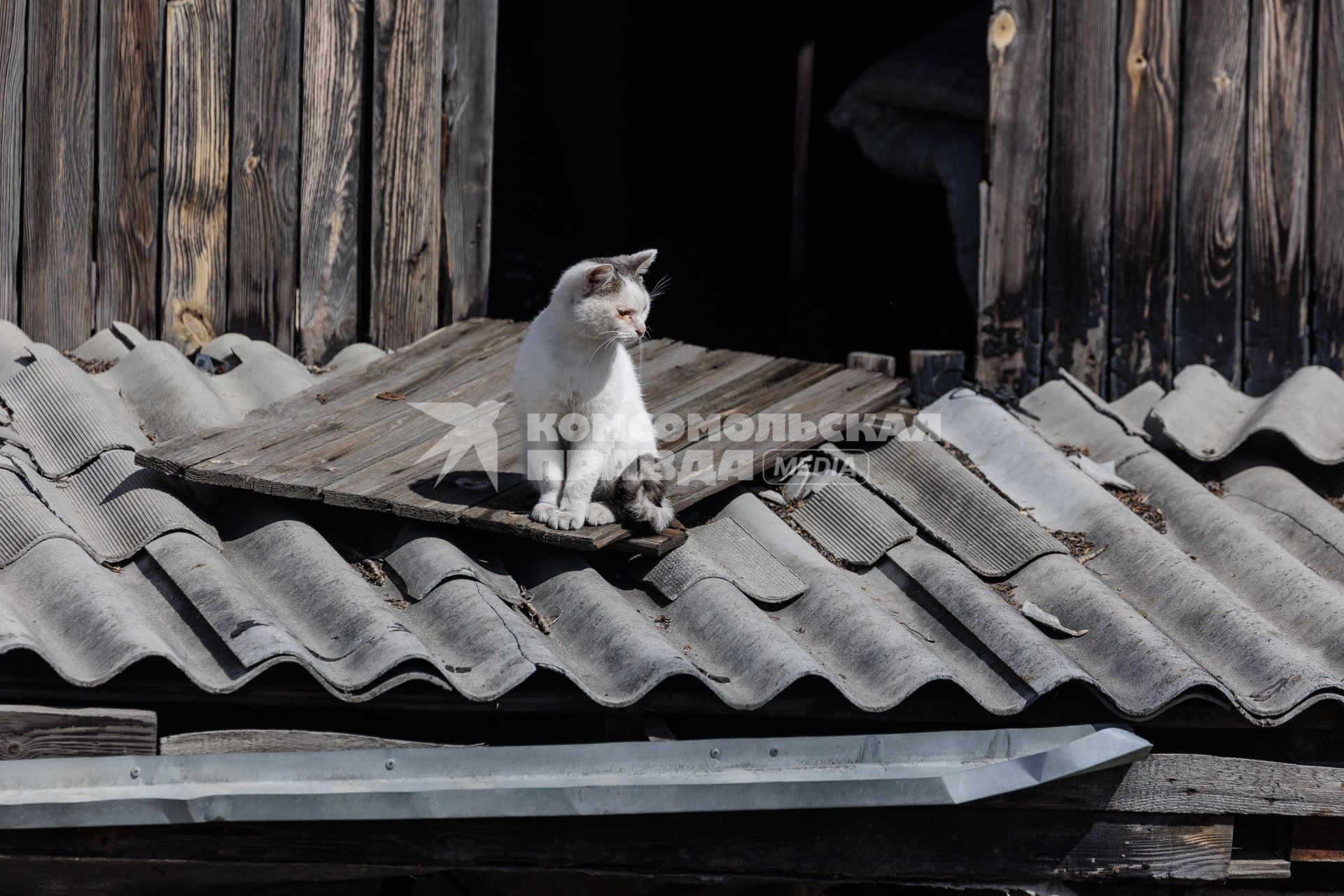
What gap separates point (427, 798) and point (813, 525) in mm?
1581

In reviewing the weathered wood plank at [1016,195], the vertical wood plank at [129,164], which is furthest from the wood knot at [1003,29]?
the vertical wood plank at [129,164]

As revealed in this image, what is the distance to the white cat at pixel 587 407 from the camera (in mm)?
3449

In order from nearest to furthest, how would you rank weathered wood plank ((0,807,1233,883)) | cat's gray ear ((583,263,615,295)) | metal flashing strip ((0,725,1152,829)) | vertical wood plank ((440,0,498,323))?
metal flashing strip ((0,725,1152,829)) → weathered wood plank ((0,807,1233,883)) → cat's gray ear ((583,263,615,295)) → vertical wood plank ((440,0,498,323))

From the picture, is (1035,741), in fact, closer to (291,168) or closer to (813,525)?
(813,525)

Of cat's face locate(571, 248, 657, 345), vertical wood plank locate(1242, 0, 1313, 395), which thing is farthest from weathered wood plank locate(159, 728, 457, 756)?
vertical wood plank locate(1242, 0, 1313, 395)

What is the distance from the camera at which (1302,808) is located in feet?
10.4

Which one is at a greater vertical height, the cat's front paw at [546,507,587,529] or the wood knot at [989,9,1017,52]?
the wood knot at [989,9,1017,52]

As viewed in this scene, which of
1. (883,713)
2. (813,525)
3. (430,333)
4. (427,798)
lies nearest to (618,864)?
(427,798)

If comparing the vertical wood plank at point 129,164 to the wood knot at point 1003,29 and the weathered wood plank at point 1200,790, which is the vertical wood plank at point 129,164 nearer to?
the wood knot at point 1003,29

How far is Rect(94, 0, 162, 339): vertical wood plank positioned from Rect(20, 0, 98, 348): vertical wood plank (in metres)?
0.05

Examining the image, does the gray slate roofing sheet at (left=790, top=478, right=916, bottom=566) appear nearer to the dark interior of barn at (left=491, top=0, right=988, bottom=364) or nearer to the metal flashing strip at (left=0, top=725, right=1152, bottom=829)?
the metal flashing strip at (left=0, top=725, right=1152, bottom=829)

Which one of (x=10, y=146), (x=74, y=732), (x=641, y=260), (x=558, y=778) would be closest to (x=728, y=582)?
(x=558, y=778)

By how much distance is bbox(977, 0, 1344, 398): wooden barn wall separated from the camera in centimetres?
483

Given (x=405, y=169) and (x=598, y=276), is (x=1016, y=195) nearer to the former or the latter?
(x=598, y=276)
